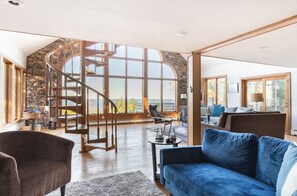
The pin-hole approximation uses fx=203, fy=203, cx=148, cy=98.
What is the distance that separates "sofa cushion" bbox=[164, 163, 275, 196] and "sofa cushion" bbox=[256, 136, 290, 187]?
85mm

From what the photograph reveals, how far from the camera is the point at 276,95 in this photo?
7145 millimetres

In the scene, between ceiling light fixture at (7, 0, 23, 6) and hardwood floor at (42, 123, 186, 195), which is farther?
hardwood floor at (42, 123, 186, 195)

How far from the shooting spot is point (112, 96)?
9086mm

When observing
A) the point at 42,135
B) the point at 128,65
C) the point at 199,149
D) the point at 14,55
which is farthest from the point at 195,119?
the point at 128,65

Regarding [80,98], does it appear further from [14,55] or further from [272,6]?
[272,6]

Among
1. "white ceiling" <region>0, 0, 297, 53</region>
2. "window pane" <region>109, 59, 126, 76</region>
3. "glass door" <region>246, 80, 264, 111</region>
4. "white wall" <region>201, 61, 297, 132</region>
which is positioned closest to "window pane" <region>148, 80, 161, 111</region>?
"window pane" <region>109, 59, 126, 76</region>

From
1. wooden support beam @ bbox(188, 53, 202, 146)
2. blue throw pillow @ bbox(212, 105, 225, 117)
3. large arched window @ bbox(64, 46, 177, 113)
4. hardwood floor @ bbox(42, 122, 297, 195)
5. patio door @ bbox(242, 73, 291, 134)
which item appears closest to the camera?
hardwood floor @ bbox(42, 122, 297, 195)

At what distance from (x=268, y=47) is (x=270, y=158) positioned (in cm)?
300

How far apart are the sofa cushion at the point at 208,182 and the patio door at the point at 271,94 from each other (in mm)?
5298

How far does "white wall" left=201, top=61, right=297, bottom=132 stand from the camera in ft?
21.5

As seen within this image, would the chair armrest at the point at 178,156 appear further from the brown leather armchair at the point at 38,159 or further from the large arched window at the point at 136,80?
the large arched window at the point at 136,80

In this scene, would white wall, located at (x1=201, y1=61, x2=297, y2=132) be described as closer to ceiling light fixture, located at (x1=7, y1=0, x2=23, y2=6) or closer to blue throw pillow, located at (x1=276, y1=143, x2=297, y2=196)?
blue throw pillow, located at (x1=276, y1=143, x2=297, y2=196)

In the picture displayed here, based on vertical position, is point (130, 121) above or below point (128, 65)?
below

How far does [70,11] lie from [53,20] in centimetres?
41
